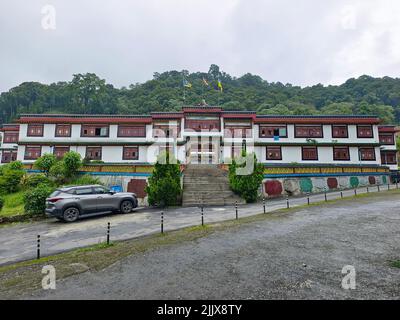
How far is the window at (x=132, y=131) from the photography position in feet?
101

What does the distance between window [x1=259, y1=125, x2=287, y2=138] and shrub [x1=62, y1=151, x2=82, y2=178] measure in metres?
23.5

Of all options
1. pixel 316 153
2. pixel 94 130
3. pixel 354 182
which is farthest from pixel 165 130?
pixel 354 182

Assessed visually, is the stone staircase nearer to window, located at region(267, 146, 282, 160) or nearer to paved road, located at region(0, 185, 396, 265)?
paved road, located at region(0, 185, 396, 265)

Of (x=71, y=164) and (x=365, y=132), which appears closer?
(x=71, y=164)

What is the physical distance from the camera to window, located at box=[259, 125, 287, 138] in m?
31.3

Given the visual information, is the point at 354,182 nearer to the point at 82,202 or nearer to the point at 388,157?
the point at 388,157

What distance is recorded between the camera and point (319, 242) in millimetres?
7312

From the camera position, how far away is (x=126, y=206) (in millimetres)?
14336

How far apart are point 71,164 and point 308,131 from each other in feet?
99.0

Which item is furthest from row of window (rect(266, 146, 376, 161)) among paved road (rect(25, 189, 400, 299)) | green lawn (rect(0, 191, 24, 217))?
green lawn (rect(0, 191, 24, 217))

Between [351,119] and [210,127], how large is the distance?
20036 millimetres

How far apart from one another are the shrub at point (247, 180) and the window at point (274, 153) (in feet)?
44.6
